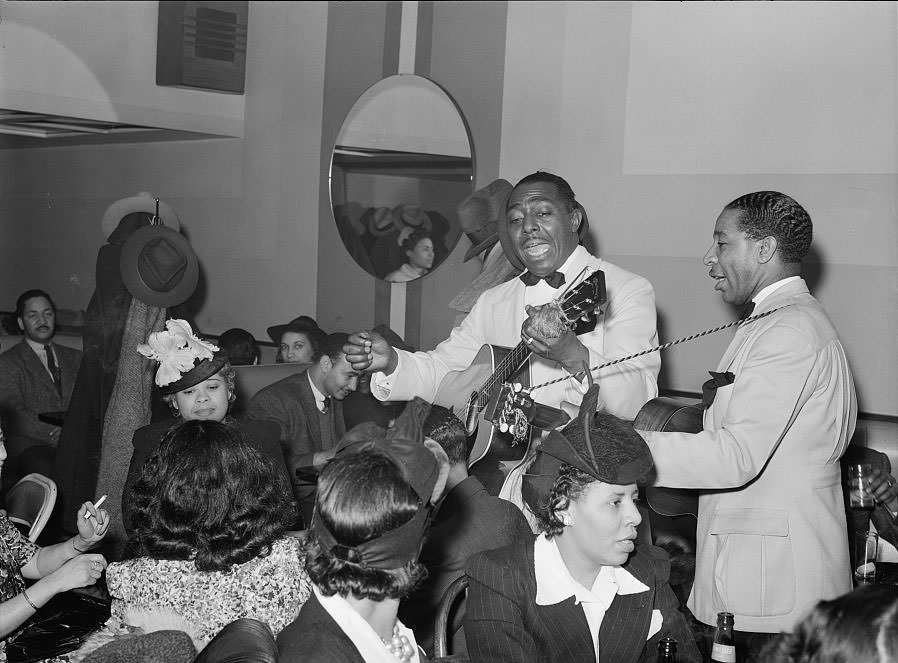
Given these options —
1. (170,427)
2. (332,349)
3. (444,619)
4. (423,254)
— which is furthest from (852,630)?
(423,254)

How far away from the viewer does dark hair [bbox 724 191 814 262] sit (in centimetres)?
263

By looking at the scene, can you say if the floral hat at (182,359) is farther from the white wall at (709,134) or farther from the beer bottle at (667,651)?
the white wall at (709,134)

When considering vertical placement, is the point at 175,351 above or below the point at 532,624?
above

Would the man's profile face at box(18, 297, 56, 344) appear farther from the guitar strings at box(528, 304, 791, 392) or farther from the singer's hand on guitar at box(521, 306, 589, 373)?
the singer's hand on guitar at box(521, 306, 589, 373)

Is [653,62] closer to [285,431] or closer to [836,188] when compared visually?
[836,188]

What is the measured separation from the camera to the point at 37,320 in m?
5.50

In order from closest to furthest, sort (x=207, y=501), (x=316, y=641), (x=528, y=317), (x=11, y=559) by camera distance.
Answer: (x=316, y=641)
(x=207, y=501)
(x=11, y=559)
(x=528, y=317)

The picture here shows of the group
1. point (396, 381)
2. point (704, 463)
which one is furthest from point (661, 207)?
point (704, 463)

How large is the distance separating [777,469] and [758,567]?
254 mm

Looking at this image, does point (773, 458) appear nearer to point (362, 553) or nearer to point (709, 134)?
point (362, 553)

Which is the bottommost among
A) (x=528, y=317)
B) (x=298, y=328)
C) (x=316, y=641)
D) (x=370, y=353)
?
(x=316, y=641)

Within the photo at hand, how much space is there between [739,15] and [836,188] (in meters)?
0.96

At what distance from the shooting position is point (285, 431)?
4.24 metres

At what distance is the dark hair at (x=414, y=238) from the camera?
19.4 feet
